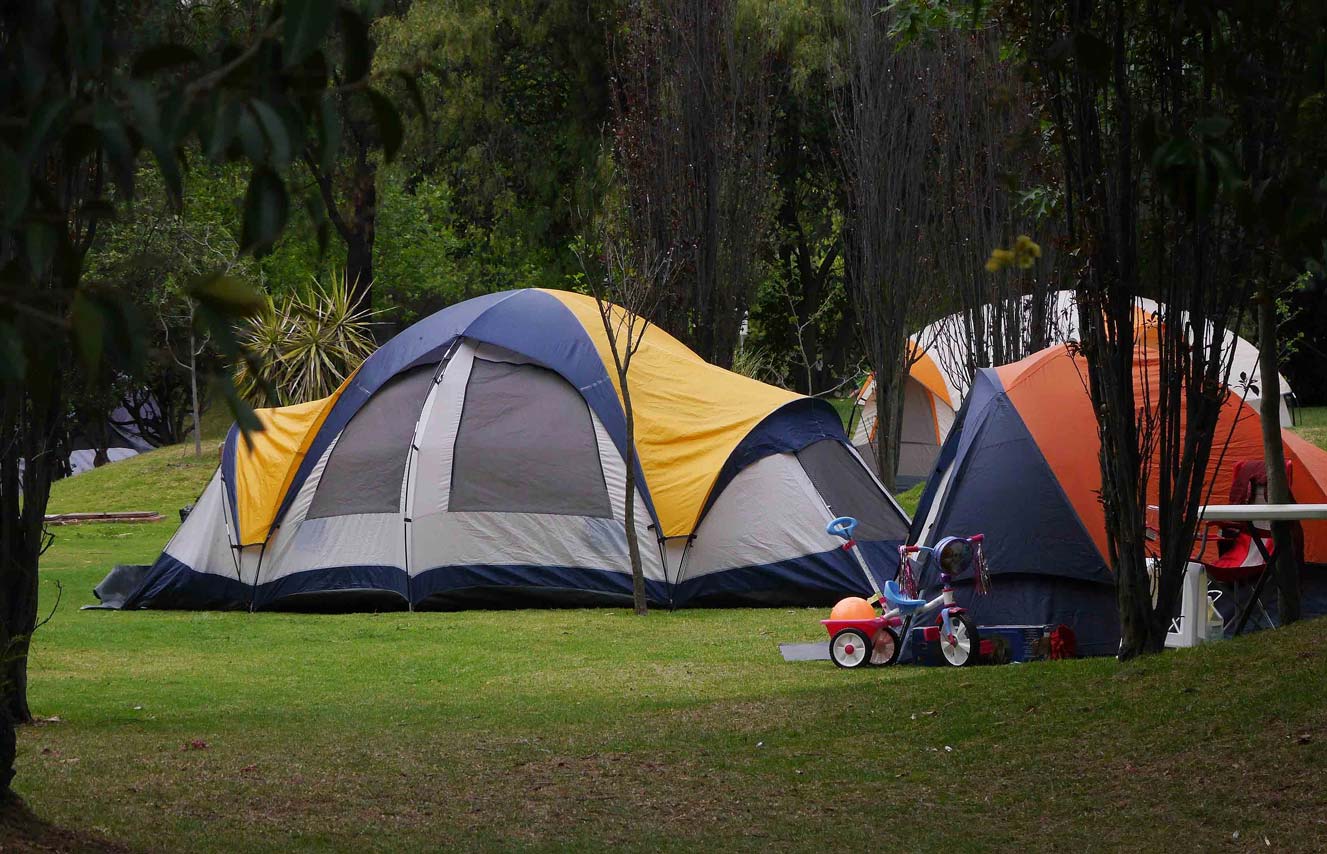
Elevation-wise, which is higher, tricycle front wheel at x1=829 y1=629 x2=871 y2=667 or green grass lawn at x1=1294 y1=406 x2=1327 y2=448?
green grass lawn at x1=1294 y1=406 x2=1327 y2=448

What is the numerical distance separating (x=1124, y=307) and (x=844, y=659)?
3344 mm

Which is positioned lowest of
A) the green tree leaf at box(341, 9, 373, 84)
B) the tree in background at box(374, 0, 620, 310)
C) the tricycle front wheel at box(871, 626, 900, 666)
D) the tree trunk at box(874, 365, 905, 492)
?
the tricycle front wheel at box(871, 626, 900, 666)

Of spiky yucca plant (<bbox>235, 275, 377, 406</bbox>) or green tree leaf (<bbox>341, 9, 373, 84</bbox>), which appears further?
spiky yucca plant (<bbox>235, 275, 377, 406</bbox>)

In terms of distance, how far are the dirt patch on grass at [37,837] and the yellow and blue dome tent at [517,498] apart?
26.1 feet

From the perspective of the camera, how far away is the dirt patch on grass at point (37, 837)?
4.66 m

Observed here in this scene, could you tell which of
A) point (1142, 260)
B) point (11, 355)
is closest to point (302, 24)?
point (11, 355)

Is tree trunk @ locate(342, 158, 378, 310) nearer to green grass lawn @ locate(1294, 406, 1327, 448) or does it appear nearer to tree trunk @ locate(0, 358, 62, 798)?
green grass lawn @ locate(1294, 406, 1327, 448)

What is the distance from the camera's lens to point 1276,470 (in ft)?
27.2

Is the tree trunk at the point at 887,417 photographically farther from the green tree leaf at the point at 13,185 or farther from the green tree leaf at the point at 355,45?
the green tree leaf at the point at 13,185

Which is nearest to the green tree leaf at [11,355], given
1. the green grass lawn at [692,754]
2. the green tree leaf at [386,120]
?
the green tree leaf at [386,120]

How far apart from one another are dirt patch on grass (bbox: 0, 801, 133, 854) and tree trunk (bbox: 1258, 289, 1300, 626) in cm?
603

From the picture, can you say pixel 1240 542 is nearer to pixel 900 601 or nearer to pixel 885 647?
pixel 900 601

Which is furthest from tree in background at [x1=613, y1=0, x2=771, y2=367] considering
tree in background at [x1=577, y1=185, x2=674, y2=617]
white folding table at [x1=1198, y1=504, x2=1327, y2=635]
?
white folding table at [x1=1198, y1=504, x2=1327, y2=635]

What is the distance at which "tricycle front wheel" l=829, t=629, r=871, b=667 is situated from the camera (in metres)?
9.59
